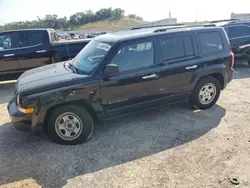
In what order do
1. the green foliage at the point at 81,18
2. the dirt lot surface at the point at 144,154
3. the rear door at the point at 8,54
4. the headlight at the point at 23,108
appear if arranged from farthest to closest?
1. the green foliage at the point at 81,18
2. the rear door at the point at 8,54
3. the headlight at the point at 23,108
4. the dirt lot surface at the point at 144,154

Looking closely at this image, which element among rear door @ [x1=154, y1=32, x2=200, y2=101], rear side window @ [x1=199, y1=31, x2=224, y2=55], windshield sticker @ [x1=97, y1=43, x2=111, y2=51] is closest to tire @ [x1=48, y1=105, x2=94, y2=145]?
windshield sticker @ [x1=97, y1=43, x2=111, y2=51]

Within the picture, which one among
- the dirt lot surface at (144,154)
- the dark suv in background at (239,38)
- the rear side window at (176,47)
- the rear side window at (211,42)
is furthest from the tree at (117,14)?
the dirt lot surface at (144,154)

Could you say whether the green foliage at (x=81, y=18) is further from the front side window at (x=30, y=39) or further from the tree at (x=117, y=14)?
the front side window at (x=30, y=39)

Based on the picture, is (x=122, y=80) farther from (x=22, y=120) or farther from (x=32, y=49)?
(x=32, y=49)

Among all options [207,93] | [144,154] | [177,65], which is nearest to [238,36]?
[207,93]

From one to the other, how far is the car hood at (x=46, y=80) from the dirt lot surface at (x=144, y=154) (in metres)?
0.97

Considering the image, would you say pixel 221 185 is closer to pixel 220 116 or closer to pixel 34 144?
pixel 220 116

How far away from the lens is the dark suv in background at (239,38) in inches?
385

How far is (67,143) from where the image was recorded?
434cm

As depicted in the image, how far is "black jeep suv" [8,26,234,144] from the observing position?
4.16 m

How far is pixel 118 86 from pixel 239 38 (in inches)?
299

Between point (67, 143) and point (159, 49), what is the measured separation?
7.57 ft

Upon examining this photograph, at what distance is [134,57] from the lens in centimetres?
462

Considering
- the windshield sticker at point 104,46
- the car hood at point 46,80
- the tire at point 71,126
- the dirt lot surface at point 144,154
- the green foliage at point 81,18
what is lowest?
the dirt lot surface at point 144,154
